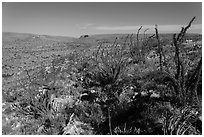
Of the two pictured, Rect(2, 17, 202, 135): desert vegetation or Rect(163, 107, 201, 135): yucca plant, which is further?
Rect(2, 17, 202, 135): desert vegetation

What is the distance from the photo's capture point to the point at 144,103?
18.8ft

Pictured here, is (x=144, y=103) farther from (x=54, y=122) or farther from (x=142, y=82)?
(x=54, y=122)

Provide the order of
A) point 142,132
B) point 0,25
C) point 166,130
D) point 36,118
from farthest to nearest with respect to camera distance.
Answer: point 36,118
point 0,25
point 142,132
point 166,130

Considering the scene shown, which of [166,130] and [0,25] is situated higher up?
[0,25]

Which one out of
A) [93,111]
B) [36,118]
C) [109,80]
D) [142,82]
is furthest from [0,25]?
[142,82]

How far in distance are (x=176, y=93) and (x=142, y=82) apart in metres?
1.69

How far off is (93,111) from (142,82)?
5.98 feet

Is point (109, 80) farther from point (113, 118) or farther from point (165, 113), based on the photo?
point (165, 113)

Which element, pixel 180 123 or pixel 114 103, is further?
pixel 114 103

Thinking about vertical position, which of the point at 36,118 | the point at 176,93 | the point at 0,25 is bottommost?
the point at 36,118

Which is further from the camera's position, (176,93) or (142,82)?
(142,82)

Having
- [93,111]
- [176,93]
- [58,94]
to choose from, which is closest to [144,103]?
[176,93]

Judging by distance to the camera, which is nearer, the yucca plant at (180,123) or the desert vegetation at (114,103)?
the yucca plant at (180,123)

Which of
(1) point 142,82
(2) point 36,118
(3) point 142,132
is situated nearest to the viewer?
(3) point 142,132
